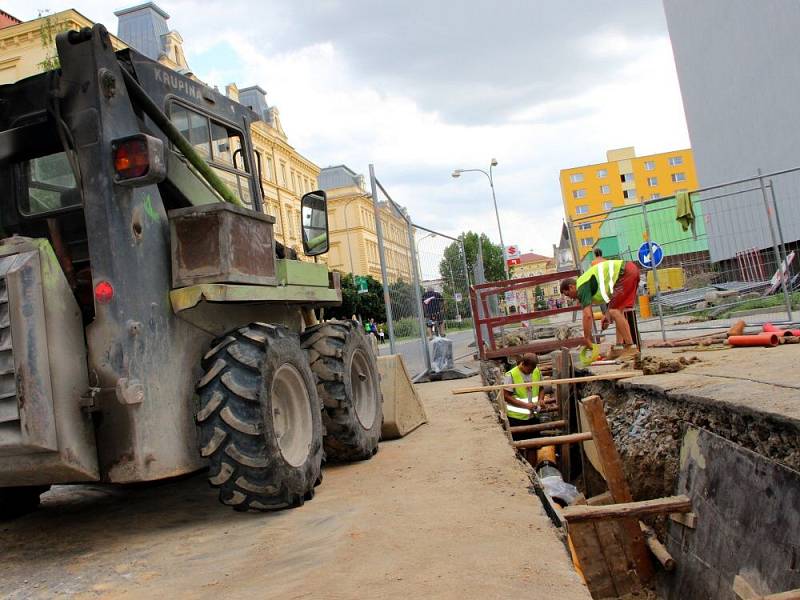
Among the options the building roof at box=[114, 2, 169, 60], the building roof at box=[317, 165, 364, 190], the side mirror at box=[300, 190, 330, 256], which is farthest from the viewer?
the building roof at box=[317, 165, 364, 190]

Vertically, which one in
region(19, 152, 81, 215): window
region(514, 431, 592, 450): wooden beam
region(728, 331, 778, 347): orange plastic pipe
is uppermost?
region(19, 152, 81, 215): window

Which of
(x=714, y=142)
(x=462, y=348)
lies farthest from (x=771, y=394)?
(x=714, y=142)

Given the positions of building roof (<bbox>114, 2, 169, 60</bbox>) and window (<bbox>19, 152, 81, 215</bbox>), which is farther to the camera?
building roof (<bbox>114, 2, 169, 60</bbox>)

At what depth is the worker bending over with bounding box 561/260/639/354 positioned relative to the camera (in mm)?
8578

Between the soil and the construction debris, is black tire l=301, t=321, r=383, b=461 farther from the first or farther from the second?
the construction debris

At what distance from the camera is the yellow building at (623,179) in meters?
85.9

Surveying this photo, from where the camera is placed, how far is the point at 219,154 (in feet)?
15.0

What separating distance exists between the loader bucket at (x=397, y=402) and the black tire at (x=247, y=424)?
223 centimetres

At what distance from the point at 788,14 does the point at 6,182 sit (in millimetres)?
19690

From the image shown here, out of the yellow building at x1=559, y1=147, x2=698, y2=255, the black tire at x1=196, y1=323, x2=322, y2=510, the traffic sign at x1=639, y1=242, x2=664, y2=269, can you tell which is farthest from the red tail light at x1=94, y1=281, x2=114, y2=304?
the yellow building at x1=559, y1=147, x2=698, y2=255

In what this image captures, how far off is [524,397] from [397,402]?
350cm

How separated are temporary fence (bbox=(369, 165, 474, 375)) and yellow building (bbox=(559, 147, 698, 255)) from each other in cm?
7680

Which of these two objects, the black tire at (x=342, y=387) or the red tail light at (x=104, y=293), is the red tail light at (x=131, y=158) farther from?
A: the black tire at (x=342, y=387)

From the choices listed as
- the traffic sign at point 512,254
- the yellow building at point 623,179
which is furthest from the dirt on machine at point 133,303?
the yellow building at point 623,179
